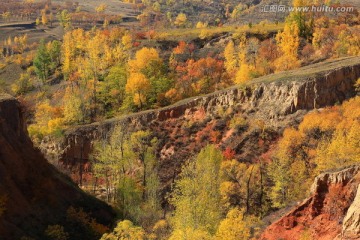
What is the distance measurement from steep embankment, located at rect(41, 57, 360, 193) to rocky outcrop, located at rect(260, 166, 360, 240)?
3171 centimetres

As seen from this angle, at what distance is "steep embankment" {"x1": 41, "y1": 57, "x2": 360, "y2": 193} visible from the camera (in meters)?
71.7

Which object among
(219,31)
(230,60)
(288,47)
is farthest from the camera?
(219,31)

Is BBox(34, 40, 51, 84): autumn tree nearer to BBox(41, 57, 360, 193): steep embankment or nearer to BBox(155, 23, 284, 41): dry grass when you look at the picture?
BBox(155, 23, 284, 41): dry grass

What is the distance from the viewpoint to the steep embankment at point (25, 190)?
4262cm

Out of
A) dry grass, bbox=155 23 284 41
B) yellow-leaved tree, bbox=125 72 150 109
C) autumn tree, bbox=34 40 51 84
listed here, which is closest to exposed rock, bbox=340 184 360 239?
yellow-leaved tree, bbox=125 72 150 109

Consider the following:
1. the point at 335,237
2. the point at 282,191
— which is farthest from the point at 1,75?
the point at 335,237

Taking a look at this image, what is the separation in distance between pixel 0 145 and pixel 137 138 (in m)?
31.2

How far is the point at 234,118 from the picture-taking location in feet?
254

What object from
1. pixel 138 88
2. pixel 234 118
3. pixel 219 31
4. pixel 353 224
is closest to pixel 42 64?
pixel 138 88

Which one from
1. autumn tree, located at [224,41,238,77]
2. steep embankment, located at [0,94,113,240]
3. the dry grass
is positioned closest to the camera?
steep embankment, located at [0,94,113,240]

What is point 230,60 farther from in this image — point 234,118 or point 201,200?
point 201,200

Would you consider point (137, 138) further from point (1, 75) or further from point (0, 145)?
point (1, 75)

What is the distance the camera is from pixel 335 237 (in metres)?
31.0

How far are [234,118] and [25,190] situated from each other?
40.5 meters
